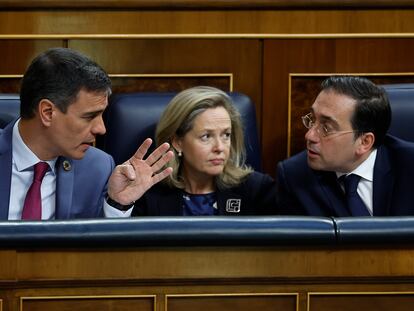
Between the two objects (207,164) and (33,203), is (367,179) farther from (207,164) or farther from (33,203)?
(33,203)

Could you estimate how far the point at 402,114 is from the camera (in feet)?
5.11

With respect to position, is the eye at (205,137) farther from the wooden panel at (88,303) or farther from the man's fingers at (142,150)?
the wooden panel at (88,303)

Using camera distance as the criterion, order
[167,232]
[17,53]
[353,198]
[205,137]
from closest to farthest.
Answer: [167,232]
[353,198]
[205,137]
[17,53]

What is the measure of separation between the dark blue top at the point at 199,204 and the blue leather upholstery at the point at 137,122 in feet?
0.34

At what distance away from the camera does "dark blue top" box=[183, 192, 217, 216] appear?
4.99 ft

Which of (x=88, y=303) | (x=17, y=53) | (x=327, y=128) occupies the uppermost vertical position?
(x=17, y=53)

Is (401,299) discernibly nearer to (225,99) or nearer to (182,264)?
(182,264)

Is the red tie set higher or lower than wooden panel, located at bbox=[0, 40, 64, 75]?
lower

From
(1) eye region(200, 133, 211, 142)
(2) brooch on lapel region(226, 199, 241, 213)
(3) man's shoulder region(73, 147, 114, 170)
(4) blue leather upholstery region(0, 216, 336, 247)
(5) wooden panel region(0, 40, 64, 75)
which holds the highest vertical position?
(5) wooden panel region(0, 40, 64, 75)

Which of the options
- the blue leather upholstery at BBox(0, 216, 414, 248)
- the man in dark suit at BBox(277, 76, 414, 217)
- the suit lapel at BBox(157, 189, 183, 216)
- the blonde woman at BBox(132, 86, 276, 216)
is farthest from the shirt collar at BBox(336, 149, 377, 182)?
the blue leather upholstery at BBox(0, 216, 414, 248)

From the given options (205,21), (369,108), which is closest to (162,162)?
(369,108)

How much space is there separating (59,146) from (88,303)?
1.25ft

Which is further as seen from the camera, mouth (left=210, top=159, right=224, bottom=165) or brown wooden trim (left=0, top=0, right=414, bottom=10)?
brown wooden trim (left=0, top=0, right=414, bottom=10)

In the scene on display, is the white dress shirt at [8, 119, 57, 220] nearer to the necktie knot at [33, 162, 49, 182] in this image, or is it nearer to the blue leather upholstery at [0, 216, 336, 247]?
the necktie knot at [33, 162, 49, 182]
